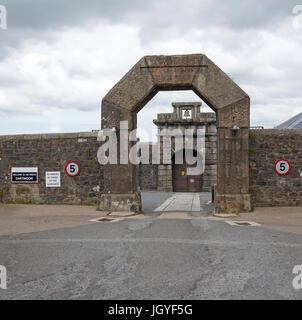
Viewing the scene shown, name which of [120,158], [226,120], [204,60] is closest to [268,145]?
[226,120]

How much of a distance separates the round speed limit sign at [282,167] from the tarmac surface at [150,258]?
218cm

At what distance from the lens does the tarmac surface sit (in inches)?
145

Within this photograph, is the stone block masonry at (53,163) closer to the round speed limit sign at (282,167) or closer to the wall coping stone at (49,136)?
the wall coping stone at (49,136)

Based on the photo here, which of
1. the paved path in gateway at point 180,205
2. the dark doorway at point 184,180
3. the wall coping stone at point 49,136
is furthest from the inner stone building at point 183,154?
the wall coping stone at point 49,136

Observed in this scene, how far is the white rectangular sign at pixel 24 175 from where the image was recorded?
11.4 m

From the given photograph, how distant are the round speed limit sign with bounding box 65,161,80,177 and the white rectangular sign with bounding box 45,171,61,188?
37 centimetres

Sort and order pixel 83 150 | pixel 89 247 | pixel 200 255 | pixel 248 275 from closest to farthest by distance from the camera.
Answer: pixel 248 275
pixel 200 255
pixel 89 247
pixel 83 150

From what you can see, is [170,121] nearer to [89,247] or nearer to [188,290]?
[89,247]

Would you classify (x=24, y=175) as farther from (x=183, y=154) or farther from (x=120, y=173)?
(x=183, y=154)

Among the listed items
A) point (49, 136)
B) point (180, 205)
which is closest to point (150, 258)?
point (49, 136)

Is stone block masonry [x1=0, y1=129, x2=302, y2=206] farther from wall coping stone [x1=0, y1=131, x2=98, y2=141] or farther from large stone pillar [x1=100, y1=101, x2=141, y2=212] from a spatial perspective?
large stone pillar [x1=100, y1=101, x2=141, y2=212]

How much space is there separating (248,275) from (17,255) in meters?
3.56

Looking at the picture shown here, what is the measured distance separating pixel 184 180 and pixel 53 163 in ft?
37.9
